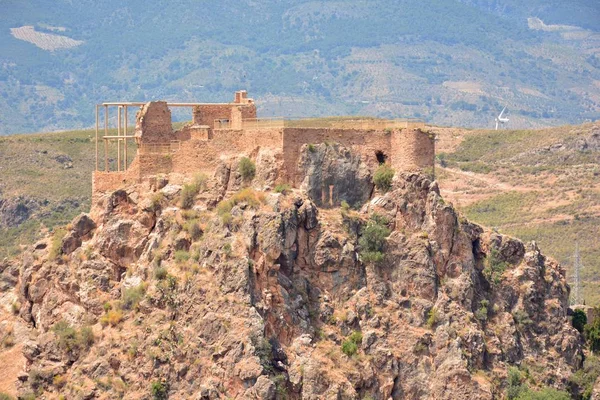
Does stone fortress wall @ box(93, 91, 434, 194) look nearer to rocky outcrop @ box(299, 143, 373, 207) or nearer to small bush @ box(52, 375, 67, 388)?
rocky outcrop @ box(299, 143, 373, 207)

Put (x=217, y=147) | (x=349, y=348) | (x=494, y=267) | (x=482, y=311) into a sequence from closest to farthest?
(x=349, y=348) → (x=482, y=311) → (x=217, y=147) → (x=494, y=267)

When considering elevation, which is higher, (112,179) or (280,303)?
(112,179)

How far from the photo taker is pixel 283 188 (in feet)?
235

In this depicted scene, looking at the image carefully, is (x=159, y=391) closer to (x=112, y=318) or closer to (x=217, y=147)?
(x=112, y=318)

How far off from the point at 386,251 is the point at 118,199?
11310mm

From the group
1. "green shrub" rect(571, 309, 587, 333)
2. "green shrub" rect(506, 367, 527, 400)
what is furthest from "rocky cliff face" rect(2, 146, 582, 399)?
"green shrub" rect(571, 309, 587, 333)

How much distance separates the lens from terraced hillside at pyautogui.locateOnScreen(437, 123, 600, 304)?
126 metres

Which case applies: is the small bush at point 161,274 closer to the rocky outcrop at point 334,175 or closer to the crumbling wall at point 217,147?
the crumbling wall at point 217,147

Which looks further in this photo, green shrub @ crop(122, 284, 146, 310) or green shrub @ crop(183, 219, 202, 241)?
green shrub @ crop(183, 219, 202, 241)

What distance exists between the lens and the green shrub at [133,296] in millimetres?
69938

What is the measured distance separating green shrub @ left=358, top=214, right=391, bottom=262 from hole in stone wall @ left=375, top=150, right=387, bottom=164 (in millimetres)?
3233

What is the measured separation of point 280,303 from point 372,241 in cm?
508

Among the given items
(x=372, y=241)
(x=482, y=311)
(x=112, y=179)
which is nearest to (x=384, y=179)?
(x=372, y=241)

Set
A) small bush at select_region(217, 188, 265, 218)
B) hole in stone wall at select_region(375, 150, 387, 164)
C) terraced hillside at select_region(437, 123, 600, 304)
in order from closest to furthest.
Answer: small bush at select_region(217, 188, 265, 218) < hole in stone wall at select_region(375, 150, 387, 164) < terraced hillside at select_region(437, 123, 600, 304)
